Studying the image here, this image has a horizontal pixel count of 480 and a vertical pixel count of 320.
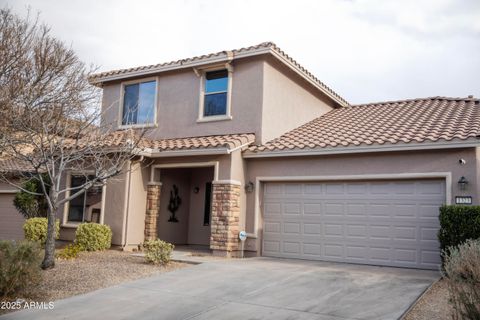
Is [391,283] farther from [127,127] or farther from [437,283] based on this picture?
[127,127]

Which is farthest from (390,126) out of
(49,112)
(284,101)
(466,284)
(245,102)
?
(49,112)

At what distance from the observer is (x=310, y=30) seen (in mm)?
14789

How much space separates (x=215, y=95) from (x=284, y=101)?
2247mm

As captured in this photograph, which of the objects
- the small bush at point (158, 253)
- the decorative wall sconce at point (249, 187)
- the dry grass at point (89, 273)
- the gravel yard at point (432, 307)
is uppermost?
the decorative wall sconce at point (249, 187)

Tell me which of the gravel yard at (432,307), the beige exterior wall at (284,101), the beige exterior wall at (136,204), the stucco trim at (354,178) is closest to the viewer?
the gravel yard at (432,307)

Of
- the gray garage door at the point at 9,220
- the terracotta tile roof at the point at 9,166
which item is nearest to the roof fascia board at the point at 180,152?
the terracotta tile roof at the point at 9,166

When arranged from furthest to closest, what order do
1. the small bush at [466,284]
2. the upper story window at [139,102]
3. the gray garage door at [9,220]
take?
the gray garage door at [9,220]
the upper story window at [139,102]
the small bush at [466,284]

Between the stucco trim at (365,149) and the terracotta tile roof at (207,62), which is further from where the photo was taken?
the terracotta tile roof at (207,62)

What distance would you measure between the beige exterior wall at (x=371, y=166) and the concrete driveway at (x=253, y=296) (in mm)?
2393

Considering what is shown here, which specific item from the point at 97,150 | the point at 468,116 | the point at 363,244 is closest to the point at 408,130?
the point at 468,116

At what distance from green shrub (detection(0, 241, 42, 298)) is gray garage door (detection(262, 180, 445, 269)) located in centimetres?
671

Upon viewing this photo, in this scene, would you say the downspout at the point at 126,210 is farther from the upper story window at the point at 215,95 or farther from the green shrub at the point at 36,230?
the upper story window at the point at 215,95

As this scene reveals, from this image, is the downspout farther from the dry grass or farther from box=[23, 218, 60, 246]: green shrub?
box=[23, 218, 60, 246]: green shrub

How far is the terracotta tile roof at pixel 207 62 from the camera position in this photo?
13.2 metres
